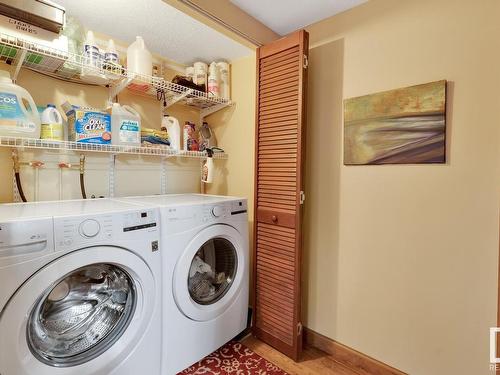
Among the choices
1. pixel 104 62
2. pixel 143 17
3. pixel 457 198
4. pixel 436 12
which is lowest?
pixel 457 198

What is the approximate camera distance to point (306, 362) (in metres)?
1.66

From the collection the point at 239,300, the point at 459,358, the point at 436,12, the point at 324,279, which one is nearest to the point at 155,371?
the point at 239,300

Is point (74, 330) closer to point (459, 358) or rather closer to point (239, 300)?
point (239, 300)

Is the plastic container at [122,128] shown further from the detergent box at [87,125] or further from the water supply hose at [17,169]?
the water supply hose at [17,169]

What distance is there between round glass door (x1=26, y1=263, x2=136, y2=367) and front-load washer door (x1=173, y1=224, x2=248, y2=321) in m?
0.28

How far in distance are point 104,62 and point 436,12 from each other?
1.79 meters

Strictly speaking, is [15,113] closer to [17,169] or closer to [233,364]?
[17,169]

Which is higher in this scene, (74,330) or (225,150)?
(225,150)

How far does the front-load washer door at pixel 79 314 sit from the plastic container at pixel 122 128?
0.76 meters

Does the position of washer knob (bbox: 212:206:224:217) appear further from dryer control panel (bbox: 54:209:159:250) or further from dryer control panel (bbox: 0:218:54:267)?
dryer control panel (bbox: 0:218:54:267)

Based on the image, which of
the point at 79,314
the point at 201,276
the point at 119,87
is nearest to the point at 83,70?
the point at 119,87

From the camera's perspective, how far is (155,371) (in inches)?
52.6

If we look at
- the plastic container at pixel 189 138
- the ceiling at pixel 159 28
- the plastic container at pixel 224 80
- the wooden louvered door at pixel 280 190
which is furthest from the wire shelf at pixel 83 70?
the wooden louvered door at pixel 280 190

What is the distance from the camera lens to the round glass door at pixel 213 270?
1.67 meters
